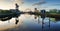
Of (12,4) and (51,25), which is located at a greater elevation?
(12,4)

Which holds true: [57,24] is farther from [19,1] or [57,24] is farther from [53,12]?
[19,1]

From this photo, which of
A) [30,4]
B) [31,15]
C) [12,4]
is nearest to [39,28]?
[31,15]

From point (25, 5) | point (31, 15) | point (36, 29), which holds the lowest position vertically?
point (36, 29)

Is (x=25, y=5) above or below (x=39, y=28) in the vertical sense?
above

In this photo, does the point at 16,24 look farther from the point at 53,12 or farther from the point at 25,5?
the point at 53,12

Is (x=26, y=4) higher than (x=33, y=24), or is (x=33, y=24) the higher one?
(x=26, y=4)

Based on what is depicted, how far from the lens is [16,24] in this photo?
2451 millimetres

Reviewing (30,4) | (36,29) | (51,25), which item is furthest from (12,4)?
(51,25)

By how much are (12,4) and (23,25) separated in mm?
374

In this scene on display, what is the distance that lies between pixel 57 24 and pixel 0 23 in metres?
0.89

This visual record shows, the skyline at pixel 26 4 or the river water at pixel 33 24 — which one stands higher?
the skyline at pixel 26 4

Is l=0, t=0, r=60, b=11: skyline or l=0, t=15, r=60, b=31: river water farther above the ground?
l=0, t=0, r=60, b=11: skyline

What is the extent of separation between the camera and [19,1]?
2.46 m

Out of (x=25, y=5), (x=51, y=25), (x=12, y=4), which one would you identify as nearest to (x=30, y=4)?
(x=25, y=5)
